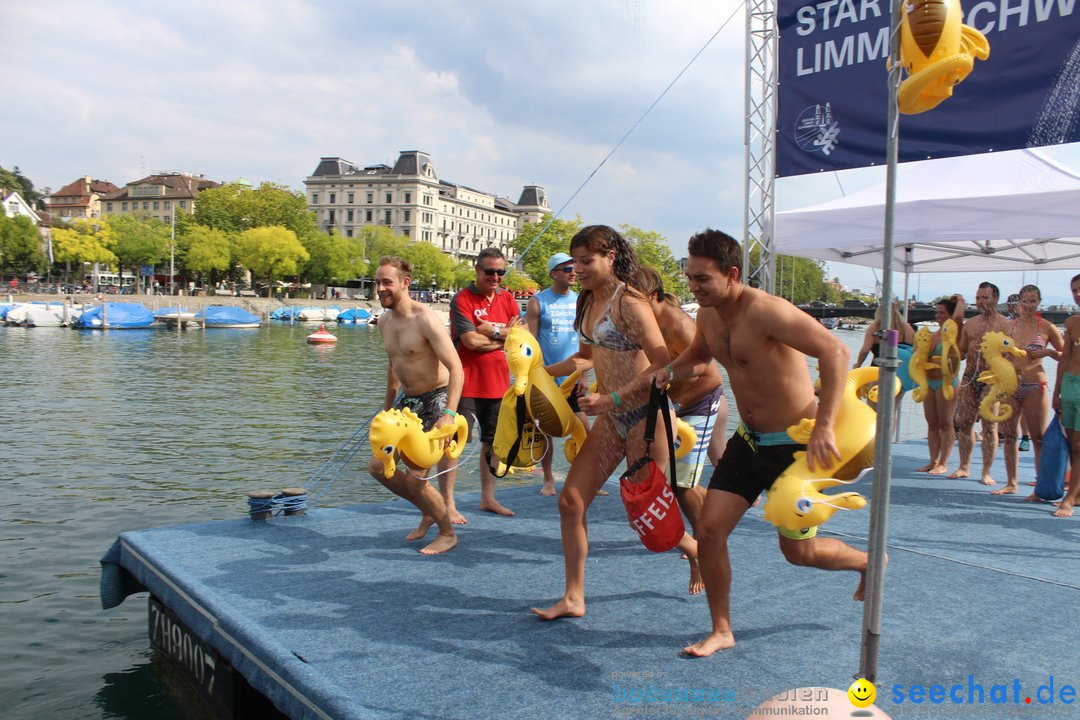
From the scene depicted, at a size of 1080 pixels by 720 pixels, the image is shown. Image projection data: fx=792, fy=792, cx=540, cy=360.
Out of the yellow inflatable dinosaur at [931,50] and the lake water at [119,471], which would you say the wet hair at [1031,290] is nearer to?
the lake water at [119,471]

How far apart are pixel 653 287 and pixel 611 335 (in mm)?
482

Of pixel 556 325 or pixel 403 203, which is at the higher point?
pixel 403 203

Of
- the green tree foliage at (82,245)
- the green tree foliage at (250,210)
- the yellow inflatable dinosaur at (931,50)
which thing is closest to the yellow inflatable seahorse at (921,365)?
the yellow inflatable dinosaur at (931,50)

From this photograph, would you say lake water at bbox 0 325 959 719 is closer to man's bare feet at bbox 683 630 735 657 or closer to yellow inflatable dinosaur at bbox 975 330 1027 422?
man's bare feet at bbox 683 630 735 657

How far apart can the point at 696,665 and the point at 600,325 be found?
175 centimetres

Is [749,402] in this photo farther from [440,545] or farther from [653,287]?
[440,545]

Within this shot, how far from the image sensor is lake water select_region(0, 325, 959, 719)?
17.3ft

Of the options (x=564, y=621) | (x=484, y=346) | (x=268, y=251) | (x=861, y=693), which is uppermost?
(x=268, y=251)

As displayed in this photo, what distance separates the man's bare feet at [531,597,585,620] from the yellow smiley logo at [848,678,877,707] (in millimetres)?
1991

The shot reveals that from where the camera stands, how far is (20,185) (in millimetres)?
118625

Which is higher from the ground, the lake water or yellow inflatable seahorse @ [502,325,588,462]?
yellow inflatable seahorse @ [502,325,588,462]

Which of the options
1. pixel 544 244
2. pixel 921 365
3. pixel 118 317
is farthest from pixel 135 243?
pixel 921 365

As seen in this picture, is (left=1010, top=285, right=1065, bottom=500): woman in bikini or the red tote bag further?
(left=1010, top=285, right=1065, bottom=500): woman in bikini

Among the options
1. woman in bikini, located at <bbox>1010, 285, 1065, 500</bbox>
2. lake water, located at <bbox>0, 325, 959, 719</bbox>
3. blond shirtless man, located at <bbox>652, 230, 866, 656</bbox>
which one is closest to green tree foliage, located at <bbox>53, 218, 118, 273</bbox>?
lake water, located at <bbox>0, 325, 959, 719</bbox>
